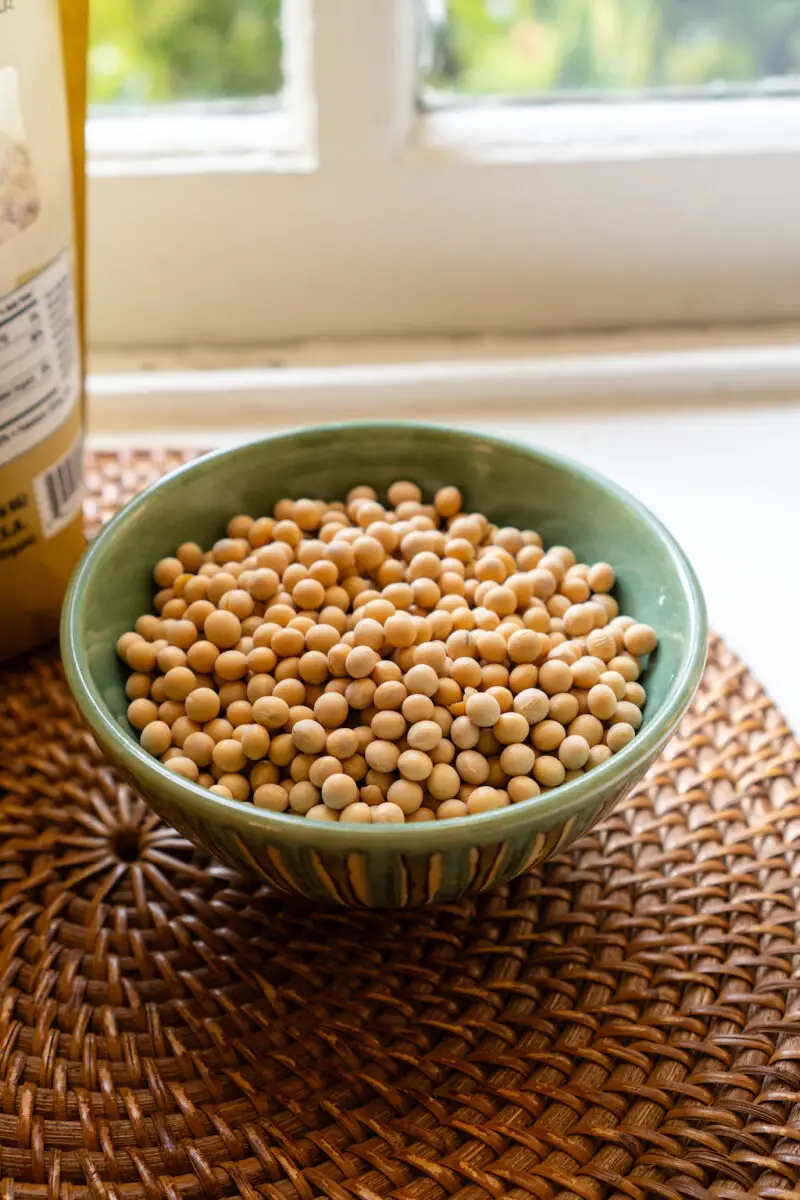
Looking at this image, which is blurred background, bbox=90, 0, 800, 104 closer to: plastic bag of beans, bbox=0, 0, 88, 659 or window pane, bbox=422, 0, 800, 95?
window pane, bbox=422, 0, 800, 95

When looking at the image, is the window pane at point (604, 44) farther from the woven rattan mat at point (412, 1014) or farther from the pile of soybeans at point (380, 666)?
the woven rattan mat at point (412, 1014)

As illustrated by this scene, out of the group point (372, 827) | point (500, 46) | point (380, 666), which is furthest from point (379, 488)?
point (500, 46)

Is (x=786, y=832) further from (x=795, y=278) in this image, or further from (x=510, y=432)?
(x=795, y=278)

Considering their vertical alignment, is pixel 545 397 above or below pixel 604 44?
below

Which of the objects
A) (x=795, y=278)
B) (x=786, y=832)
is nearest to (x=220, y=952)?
(x=786, y=832)

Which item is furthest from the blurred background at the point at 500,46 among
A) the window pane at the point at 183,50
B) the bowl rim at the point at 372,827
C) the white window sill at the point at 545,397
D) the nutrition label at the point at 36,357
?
the bowl rim at the point at 372,827

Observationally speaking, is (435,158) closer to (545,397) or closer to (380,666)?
(545,397)
